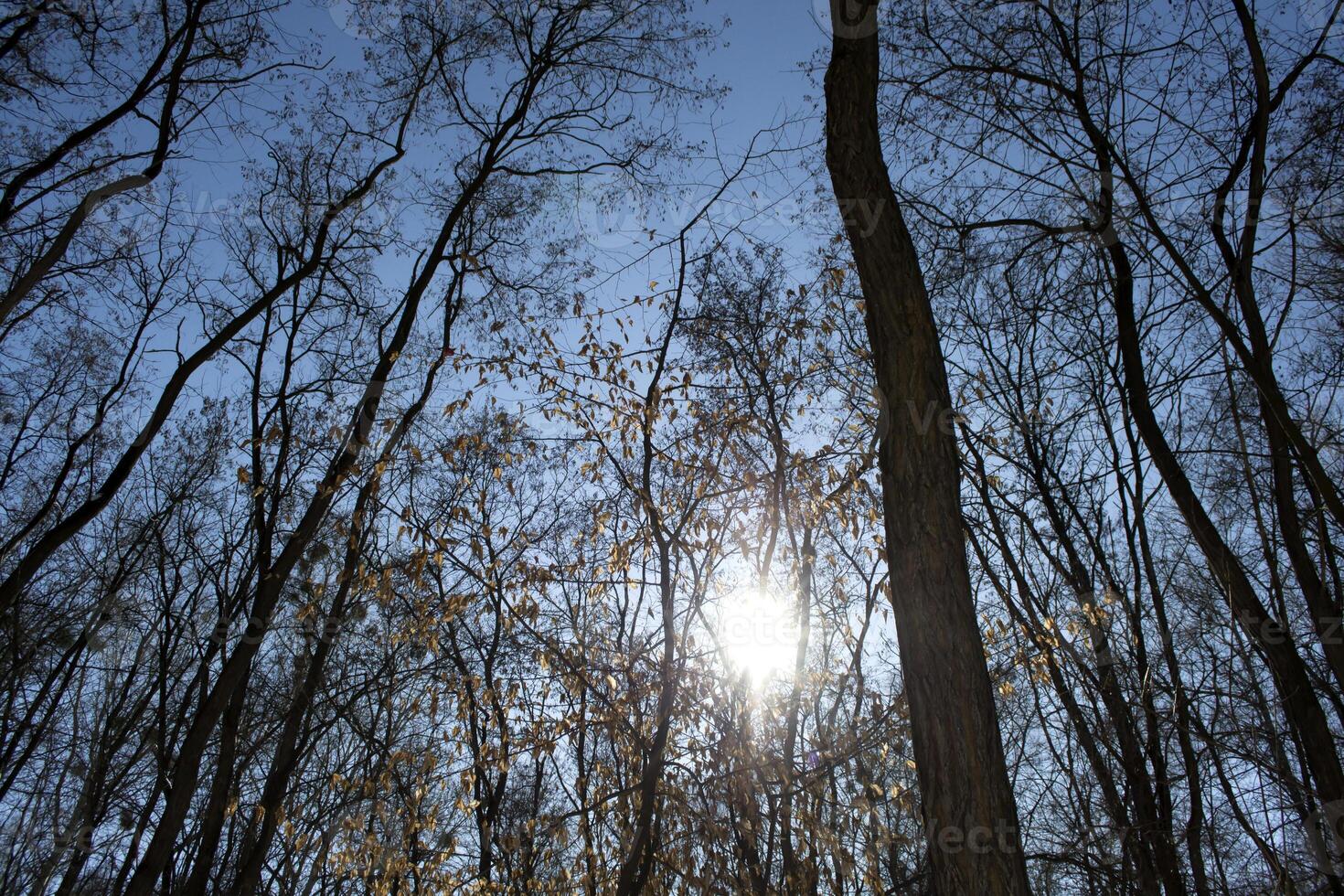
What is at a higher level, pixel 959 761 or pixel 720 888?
pixel 959 761

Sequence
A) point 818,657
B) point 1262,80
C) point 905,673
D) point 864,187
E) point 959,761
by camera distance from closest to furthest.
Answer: point 959,761 < point 905,673 < point 864,187 < point 1262,80 < point 818,657

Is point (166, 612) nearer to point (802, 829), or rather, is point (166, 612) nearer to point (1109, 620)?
point (802, 829)

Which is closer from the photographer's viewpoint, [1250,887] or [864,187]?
[864,187]

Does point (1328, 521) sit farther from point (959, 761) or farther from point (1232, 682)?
point (959, 761)

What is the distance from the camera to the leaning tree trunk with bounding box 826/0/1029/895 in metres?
2.52

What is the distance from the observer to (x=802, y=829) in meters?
4.13

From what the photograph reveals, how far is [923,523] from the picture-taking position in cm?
303

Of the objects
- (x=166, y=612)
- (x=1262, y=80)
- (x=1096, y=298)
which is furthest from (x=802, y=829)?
(x=166, y=612)

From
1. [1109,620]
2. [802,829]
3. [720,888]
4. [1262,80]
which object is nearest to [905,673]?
[802,829]

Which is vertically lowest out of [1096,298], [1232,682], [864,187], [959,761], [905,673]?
[959,761]

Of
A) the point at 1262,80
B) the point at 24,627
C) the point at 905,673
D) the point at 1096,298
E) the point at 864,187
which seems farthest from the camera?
the point at 24,627

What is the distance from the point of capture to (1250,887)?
5.93 metres

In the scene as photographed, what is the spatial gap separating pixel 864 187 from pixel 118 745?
1172cm

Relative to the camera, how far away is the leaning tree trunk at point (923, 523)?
2518mm
